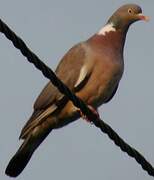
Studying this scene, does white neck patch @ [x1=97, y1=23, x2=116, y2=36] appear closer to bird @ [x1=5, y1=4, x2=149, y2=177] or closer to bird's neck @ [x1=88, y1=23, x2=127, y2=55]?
bird's neck @ [x1=88, y1=23, x2=127, y2=55]

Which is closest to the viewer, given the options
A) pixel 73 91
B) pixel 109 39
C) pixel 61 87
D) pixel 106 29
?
pixel 61 87

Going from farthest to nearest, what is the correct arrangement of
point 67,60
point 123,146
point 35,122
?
1. point 67,60
2. point 35,122
3. point 123,146

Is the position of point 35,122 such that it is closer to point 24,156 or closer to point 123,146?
point 24,156

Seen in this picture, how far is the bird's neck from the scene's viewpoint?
6330 mm

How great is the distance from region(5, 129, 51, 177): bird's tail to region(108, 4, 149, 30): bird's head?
1.29m

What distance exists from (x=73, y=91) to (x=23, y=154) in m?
0.67

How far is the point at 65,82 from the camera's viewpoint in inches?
240

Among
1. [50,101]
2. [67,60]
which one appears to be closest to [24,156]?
[50,101]

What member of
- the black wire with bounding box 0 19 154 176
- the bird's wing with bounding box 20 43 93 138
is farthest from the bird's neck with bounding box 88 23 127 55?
the black wire with bounding box 0 19 154 176

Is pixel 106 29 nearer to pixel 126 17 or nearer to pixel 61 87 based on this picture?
pixel 126 17

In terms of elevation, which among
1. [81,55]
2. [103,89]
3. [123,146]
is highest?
[81,55]

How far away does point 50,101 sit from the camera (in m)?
5.92

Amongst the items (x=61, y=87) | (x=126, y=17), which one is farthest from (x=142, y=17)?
(x=61, y=87)

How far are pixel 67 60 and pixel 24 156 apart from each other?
3.00ft
